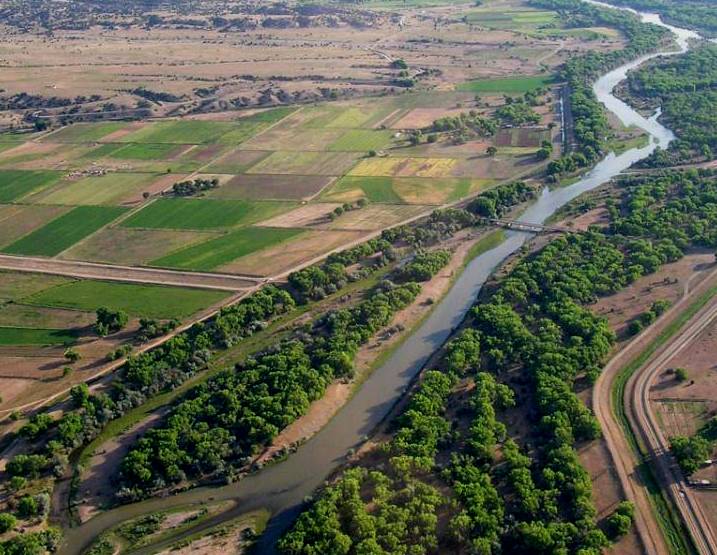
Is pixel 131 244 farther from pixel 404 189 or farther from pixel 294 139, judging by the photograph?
pixel 294 139

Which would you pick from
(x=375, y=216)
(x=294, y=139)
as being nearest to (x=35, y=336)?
(x=375, y=216)

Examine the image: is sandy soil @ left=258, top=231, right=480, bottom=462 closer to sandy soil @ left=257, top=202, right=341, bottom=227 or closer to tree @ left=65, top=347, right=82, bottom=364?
sandy soil @ left=257, top=202, right=341, bottom=227

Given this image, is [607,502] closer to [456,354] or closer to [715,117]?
[456,354]

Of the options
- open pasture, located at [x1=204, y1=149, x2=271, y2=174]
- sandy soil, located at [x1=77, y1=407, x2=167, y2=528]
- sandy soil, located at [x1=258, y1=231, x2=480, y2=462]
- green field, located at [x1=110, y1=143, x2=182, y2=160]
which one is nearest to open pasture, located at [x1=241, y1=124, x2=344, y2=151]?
open pasture, located at [x1=204, y1=149, x2=271, y2=174]

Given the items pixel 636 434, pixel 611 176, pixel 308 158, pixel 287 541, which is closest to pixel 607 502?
pixel 636 434

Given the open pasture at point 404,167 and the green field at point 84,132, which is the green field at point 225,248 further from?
the green field at point 84,132

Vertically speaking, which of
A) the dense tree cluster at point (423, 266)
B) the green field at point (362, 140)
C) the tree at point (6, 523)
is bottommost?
the tree at point (6, 523)

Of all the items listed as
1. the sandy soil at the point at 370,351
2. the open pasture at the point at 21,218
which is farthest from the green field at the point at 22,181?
the sandy soil at the point at 370,351
